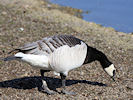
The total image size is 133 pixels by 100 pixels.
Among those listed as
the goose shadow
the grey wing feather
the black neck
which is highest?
the grey wing feather

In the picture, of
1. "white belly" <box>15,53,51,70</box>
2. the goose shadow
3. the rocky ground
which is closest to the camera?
"white belly" <box>15,53,51,70</box>

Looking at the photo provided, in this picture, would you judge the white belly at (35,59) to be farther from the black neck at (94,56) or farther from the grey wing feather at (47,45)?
the black neck at (94,56)

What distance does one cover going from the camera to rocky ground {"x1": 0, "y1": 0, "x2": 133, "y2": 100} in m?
6.39

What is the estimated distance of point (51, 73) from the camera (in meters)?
7.68

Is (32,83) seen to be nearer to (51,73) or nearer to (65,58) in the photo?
(51,73)

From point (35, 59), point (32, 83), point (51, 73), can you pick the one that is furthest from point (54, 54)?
point (51, 73)

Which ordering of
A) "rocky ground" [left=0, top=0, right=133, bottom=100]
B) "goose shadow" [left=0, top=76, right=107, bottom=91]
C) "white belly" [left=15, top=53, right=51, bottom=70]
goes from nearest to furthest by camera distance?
"white belly" [left=15, top=53, right=51, bottom=70] → "rocky ground" [left=0, top=0, right=133, bottom=100] → "goose shadow" [left=0, top=76, right=107, bottom=91]

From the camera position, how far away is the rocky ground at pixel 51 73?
252 inches

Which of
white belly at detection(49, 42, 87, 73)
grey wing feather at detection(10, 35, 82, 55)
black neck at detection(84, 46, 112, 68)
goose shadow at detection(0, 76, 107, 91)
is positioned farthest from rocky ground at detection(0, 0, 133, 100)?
grey wing feather at detection(10, 35, 82, 55)

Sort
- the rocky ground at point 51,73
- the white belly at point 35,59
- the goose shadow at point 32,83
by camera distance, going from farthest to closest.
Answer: the goose shadow at point 32,83, the rocky ground at point 51,73, the white belly at point 35,59

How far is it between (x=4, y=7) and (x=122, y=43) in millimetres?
6811

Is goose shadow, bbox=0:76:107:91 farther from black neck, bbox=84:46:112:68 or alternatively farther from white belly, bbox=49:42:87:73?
white belly, bbox=49:42:87:73

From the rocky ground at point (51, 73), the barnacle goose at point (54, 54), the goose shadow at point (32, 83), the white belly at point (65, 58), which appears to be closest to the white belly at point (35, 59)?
the barnacle goose at point (54, 54)

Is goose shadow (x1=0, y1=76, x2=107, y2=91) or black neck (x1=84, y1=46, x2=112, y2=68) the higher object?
black neck (x1=84, y1=46, x2=112, y2=68)
